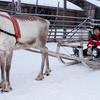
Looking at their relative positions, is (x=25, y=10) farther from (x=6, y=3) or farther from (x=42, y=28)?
(x=42, y=28)

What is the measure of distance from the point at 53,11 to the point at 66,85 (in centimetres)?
1805

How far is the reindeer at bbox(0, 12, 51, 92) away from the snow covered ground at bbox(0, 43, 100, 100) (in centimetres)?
23

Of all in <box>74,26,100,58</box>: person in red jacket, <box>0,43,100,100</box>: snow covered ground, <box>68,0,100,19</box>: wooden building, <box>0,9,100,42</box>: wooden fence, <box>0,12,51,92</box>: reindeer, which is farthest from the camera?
<box>68,0,100,19</box>: wooden building

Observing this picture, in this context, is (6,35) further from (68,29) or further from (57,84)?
(68,29)

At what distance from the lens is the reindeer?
9.51ft

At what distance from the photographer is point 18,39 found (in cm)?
313

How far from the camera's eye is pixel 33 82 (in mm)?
3521

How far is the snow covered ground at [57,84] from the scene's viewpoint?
109 inches

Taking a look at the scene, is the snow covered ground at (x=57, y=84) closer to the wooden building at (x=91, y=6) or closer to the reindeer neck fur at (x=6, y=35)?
the reindeer neck fur at (x=6, y=35)

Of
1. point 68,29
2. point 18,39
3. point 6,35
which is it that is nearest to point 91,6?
point 68,29

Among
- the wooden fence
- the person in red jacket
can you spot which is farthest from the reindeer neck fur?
the wooden fence

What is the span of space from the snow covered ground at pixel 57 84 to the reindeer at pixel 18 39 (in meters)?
0.23

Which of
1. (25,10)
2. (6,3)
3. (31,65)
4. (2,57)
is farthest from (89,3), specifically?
(2,57)

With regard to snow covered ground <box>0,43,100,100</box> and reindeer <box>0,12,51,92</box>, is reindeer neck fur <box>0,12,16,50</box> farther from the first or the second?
snow covered ground <box>0,43,100,100</box>
